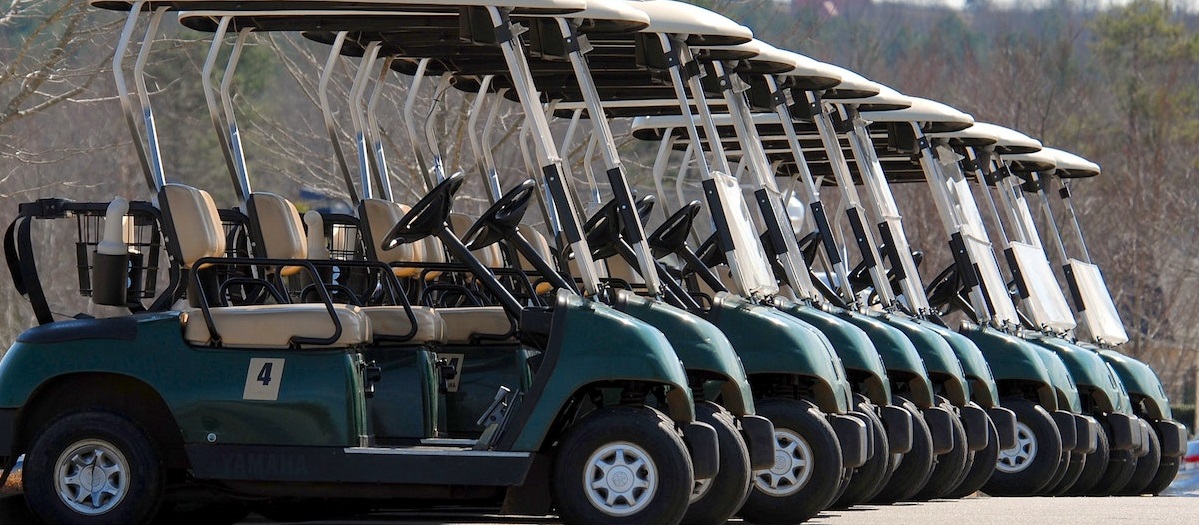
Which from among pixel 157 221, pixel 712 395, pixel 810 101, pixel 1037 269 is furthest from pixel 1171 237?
pixel 157 221

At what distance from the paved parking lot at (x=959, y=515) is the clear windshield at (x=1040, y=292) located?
229 centimetres

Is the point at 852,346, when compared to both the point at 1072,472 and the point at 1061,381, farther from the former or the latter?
the point at 1072,472

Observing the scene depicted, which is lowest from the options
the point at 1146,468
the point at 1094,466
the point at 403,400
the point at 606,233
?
the point at 1146,468

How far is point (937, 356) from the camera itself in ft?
36.1

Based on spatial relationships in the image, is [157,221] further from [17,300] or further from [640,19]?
[17,300]

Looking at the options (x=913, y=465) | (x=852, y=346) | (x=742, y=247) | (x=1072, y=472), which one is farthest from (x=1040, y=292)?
(x=742, y=247)

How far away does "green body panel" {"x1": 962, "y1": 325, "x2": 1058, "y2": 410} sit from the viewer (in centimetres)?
1227

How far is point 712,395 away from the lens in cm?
915

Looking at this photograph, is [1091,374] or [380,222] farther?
[1091,374]

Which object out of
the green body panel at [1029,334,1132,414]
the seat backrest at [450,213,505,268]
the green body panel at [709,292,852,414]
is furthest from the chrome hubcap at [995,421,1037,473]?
the seat backrest at [450,213,505,268]

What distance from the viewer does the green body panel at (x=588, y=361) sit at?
7645 mm

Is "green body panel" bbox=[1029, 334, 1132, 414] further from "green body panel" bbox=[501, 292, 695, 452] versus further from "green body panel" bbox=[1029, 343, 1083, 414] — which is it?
"green body panel" bbox=[501, 292, 695, 452]

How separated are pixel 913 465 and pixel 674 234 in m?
1.78

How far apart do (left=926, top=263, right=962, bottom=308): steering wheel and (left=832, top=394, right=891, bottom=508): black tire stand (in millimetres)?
4120
